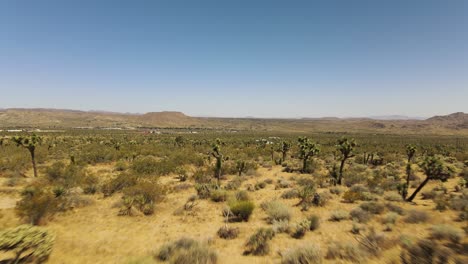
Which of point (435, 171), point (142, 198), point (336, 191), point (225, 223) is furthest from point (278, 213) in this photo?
point (435, 171)

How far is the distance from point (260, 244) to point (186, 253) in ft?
9.45

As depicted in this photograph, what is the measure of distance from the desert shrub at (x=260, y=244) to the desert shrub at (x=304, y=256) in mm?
1362

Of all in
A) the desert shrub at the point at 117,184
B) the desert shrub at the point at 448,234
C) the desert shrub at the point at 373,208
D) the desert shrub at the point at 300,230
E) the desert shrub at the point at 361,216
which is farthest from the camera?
the desert shrub at the point at 117,184

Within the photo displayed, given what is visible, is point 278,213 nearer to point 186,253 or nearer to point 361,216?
point 361,216

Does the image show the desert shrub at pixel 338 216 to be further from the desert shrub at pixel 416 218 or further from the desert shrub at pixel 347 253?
the desert shrub at pixel 347 253

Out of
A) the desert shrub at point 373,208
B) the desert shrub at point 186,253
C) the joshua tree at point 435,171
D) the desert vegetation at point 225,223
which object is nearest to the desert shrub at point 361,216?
the desert vegetation at point 225,223

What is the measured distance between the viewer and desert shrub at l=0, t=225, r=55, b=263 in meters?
6.84

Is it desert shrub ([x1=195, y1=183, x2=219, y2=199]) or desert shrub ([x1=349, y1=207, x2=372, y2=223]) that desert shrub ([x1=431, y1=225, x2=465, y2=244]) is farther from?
desert shrub ([x1=195, y1=183, x2=219, y2=199])

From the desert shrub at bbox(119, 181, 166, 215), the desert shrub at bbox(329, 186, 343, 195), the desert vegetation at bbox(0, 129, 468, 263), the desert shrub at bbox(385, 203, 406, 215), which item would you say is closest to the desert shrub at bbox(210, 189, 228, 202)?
the desert vegetation at bbox(0, 129, 468, 263)

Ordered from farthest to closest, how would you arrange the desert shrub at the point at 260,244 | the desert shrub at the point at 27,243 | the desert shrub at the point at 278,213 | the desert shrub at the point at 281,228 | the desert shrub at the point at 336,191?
the desert shrub at the point at 336,191 → the desert shrub at the point at 278,213 → the desert shrub at the point at 281,228 → the desert shrub at the point at 260,244 → the desert shrub at the point at 27,243

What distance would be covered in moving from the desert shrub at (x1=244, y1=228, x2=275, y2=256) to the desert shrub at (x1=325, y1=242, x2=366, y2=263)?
2223mm

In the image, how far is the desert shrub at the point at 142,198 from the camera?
12.9m

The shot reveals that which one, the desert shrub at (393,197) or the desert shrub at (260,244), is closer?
the desert shrub at (260,244)

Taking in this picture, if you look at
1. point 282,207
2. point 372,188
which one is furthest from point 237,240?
point 372,188
